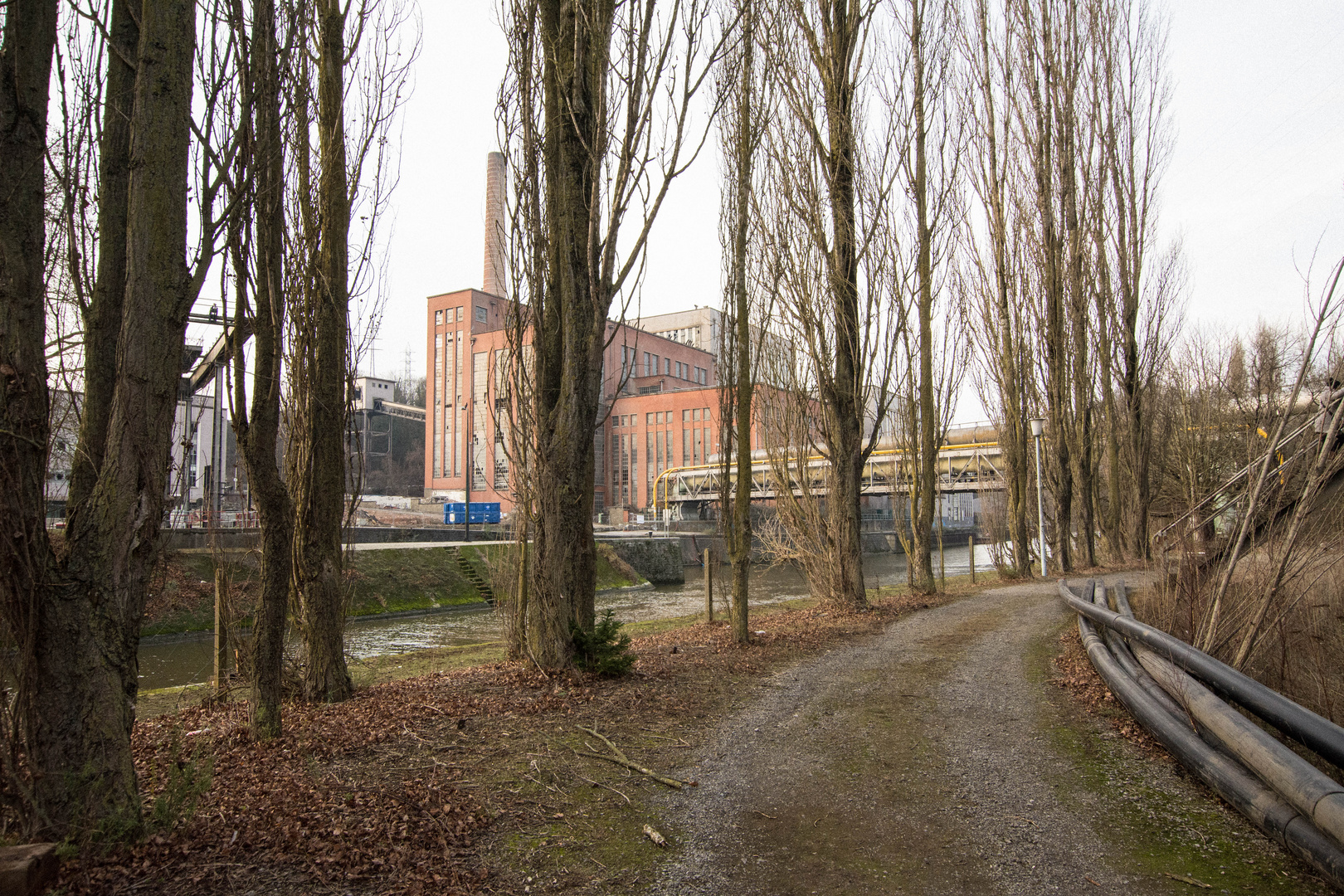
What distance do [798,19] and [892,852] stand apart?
40.4 feet

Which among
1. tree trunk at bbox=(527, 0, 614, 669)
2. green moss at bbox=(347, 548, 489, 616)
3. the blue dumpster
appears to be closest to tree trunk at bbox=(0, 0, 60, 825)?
tree trunk at bbox=(527, 0, 614, 669)

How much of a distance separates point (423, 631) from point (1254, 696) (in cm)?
1680

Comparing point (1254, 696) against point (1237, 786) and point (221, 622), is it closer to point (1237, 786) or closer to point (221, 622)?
point (1237, 786)

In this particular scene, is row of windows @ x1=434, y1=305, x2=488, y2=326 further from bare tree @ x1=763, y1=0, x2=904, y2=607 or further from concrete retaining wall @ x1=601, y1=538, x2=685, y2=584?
bare tree @ x1=763, y1=0, x2=904, y2=607

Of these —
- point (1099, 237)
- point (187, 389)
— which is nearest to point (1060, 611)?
point (1099, 237)

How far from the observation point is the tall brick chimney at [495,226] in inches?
291

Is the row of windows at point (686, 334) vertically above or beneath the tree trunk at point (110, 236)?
above

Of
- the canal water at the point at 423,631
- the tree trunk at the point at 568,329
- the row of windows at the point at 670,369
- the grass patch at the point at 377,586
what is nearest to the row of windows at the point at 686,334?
the row of windows at the point at 670,369

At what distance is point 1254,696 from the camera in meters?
3.71

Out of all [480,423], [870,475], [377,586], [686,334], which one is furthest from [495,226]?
[686,334]

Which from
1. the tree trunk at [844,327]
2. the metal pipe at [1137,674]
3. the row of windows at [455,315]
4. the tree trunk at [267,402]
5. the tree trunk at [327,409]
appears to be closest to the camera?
the metal pipe at [1137,674]

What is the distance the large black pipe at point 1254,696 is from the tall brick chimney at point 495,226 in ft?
18.7

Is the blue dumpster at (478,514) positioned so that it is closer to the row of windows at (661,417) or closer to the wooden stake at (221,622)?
the row of windows at (661,417)

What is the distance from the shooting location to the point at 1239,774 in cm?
368
